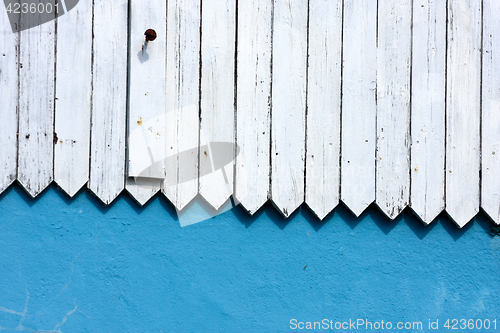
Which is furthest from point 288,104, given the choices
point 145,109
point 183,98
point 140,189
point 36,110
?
point 36,110

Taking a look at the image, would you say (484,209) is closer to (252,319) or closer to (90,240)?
(252,319)

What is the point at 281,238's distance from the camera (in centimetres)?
231

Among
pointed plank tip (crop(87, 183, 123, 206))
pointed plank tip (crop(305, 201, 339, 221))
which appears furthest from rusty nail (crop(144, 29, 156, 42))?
pointed plank tip (crop(305, 201, 339, 221))

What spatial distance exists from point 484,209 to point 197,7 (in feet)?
5.53

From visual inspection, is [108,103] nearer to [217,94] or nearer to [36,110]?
[36,110]

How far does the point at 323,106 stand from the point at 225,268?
34.7 inches

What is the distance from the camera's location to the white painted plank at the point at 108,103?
2217 mm

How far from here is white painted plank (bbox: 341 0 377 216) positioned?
7.79 feet

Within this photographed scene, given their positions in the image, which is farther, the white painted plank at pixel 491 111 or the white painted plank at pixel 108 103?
the white painted plank at pixel 491 111

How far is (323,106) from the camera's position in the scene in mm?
2369

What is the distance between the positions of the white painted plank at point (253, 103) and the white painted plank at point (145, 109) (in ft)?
1.16

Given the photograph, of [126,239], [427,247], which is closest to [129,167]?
[126,239]

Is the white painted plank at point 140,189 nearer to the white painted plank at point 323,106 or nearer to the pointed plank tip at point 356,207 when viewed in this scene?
the white painted plank at point 323,106
